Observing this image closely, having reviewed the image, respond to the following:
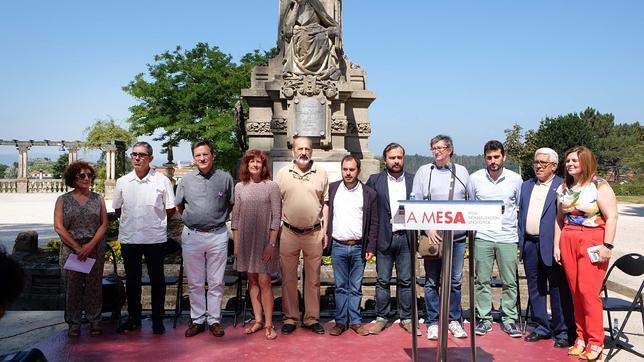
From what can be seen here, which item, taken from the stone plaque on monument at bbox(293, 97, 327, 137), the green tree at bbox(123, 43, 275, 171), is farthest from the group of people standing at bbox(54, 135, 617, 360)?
the green tree at bbox(123, 43, 275, 171)

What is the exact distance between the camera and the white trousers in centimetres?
526

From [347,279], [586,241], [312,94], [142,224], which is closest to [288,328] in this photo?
[347,279]

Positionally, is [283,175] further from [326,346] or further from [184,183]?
[326,346]

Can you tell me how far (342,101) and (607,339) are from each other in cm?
618

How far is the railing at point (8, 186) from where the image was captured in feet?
135

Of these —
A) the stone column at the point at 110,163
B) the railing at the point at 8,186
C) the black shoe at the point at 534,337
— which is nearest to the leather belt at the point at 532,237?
the black shoe at the point at 534,337

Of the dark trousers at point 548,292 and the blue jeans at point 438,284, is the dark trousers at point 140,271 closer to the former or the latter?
the blue jeans at point 438,284

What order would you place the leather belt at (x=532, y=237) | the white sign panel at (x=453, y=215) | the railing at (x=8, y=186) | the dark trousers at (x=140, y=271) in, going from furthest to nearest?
the railing at (x=8, y=186), the dark trousers at (x=140, y=271), the leather belt at (x=532, y=237), the white sign panel at (x=453, y=215)

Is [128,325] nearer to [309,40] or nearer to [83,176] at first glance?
[83,176]

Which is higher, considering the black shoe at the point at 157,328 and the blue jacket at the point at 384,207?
the blue jacket at the point at 384,207

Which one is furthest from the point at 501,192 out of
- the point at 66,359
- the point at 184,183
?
the point at 66,359

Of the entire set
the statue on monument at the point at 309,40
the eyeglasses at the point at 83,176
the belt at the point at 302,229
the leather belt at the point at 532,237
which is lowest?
the leather belt at the point at 532,237

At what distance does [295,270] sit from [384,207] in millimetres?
1114

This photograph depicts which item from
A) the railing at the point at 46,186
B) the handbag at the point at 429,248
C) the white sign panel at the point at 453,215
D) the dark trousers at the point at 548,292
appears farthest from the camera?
the railing at the point at 46,186
